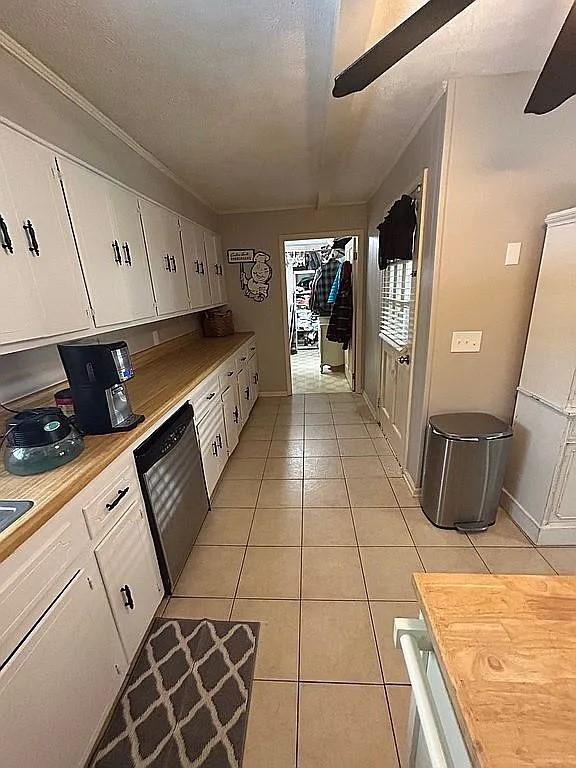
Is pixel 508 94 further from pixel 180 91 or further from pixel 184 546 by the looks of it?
pixel 184 546

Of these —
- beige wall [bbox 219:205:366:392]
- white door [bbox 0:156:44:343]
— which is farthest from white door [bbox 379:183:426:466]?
white door [bbox 0:156:44:343]

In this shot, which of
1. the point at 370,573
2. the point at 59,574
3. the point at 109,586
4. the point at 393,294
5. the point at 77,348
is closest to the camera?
the point at 59,574

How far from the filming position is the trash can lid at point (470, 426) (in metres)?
1.94

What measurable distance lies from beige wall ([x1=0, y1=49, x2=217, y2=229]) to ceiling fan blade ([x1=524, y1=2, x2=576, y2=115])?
1.95 m

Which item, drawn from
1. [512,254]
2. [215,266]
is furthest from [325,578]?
[215,266]

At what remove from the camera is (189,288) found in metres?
3.12

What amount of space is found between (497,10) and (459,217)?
0.79 metres

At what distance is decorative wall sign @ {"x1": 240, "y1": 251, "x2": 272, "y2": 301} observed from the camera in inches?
172

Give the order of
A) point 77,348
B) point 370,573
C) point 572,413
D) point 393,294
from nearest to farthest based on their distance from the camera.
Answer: point 77,348
point 572,413
point 370,573
point 393,294

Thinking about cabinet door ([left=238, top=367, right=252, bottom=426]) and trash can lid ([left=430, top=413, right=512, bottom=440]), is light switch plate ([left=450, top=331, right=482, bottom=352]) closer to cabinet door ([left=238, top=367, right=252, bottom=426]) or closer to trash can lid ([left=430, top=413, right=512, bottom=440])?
trash can lid ([left=430, top=413, right=512, bottom=440])

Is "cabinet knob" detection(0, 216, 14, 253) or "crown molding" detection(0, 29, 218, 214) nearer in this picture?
"cabinet knob" detection(0, 216, 14, 253)

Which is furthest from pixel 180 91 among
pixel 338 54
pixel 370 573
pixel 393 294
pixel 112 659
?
pixel 370 573

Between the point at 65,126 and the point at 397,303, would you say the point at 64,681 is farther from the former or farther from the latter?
→ the point at 397,303

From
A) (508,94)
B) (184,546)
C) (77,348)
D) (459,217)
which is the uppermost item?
(508,94)
